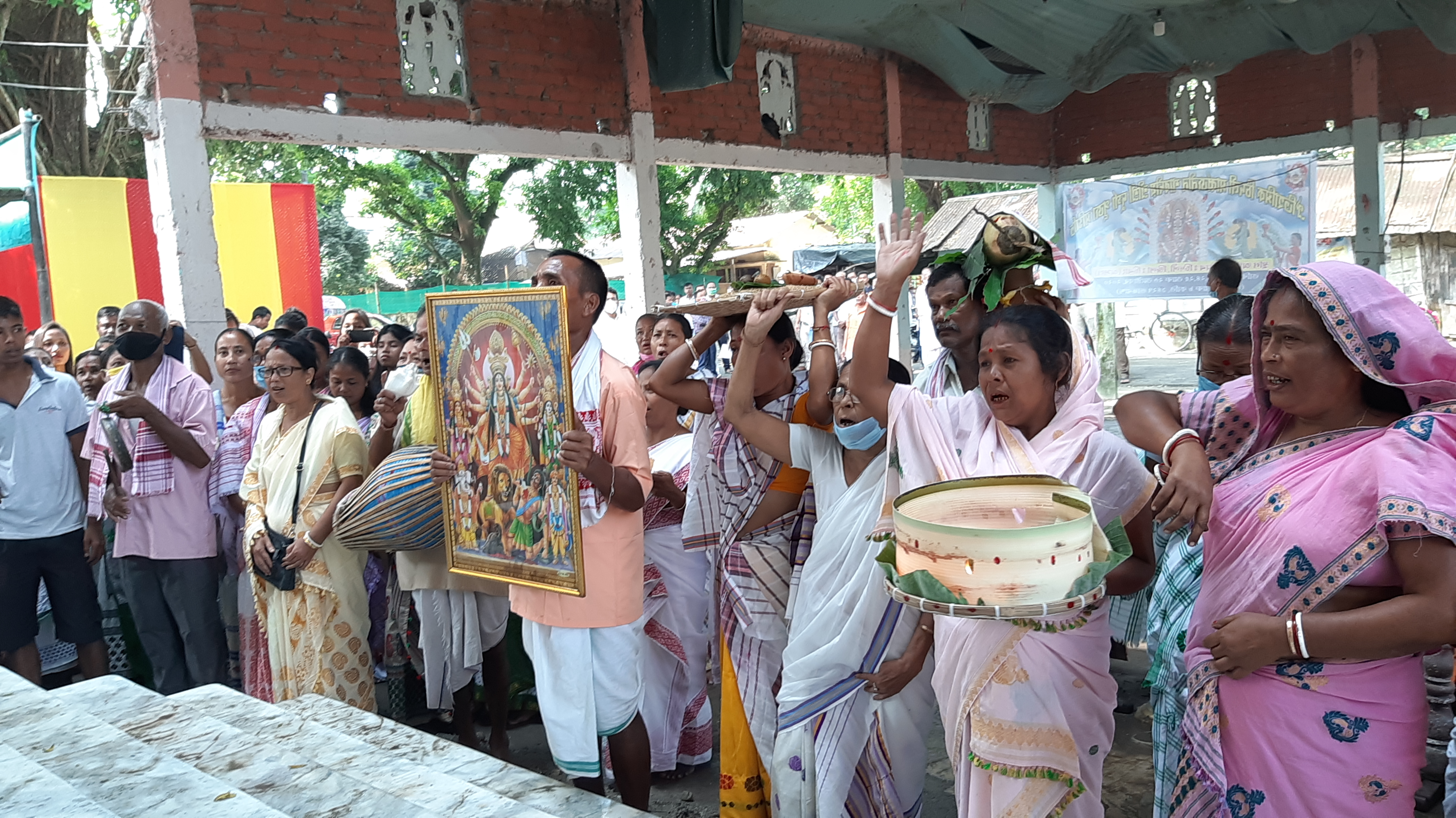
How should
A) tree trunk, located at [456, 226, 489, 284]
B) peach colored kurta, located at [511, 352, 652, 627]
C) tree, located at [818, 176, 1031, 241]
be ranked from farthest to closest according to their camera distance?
tree, located at [818, 176, 1031, 241]
tree trunk, located at [456, 226, 489, 284]
peach colored kurta, located at [511, 352, 652, 627]

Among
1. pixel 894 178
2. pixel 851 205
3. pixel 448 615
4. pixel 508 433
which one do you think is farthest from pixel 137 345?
pixel 851 205

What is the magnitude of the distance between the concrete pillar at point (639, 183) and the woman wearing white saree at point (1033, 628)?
667 centimetres

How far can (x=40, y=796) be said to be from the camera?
163 centimetres

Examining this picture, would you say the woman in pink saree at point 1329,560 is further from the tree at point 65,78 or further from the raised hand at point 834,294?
the tree at point 65,78

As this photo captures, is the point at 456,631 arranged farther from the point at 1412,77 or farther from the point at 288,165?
the point at 288,165

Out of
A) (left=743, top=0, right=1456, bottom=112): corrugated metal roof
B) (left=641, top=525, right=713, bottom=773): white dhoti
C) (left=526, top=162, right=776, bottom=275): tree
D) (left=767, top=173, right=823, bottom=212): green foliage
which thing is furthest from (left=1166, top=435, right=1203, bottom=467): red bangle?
(left=767, top=173, right=823, bottom=212): green foliage

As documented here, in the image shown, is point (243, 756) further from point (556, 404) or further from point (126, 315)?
point (126, 315)

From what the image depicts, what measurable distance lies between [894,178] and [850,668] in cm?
1014

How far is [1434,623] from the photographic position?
184cm

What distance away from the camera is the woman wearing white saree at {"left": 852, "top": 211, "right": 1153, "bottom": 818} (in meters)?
2.35

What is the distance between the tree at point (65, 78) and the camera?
1309 cm

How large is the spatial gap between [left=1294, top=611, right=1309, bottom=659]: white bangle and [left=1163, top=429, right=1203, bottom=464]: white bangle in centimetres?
40

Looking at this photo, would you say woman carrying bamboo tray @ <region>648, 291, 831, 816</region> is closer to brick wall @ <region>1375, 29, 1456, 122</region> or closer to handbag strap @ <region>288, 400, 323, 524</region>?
handbag strap @ <region>288, 400, 323, 524</region>

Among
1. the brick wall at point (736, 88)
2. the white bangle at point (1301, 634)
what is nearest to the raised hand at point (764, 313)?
the white bangle at point (1301, 634)
